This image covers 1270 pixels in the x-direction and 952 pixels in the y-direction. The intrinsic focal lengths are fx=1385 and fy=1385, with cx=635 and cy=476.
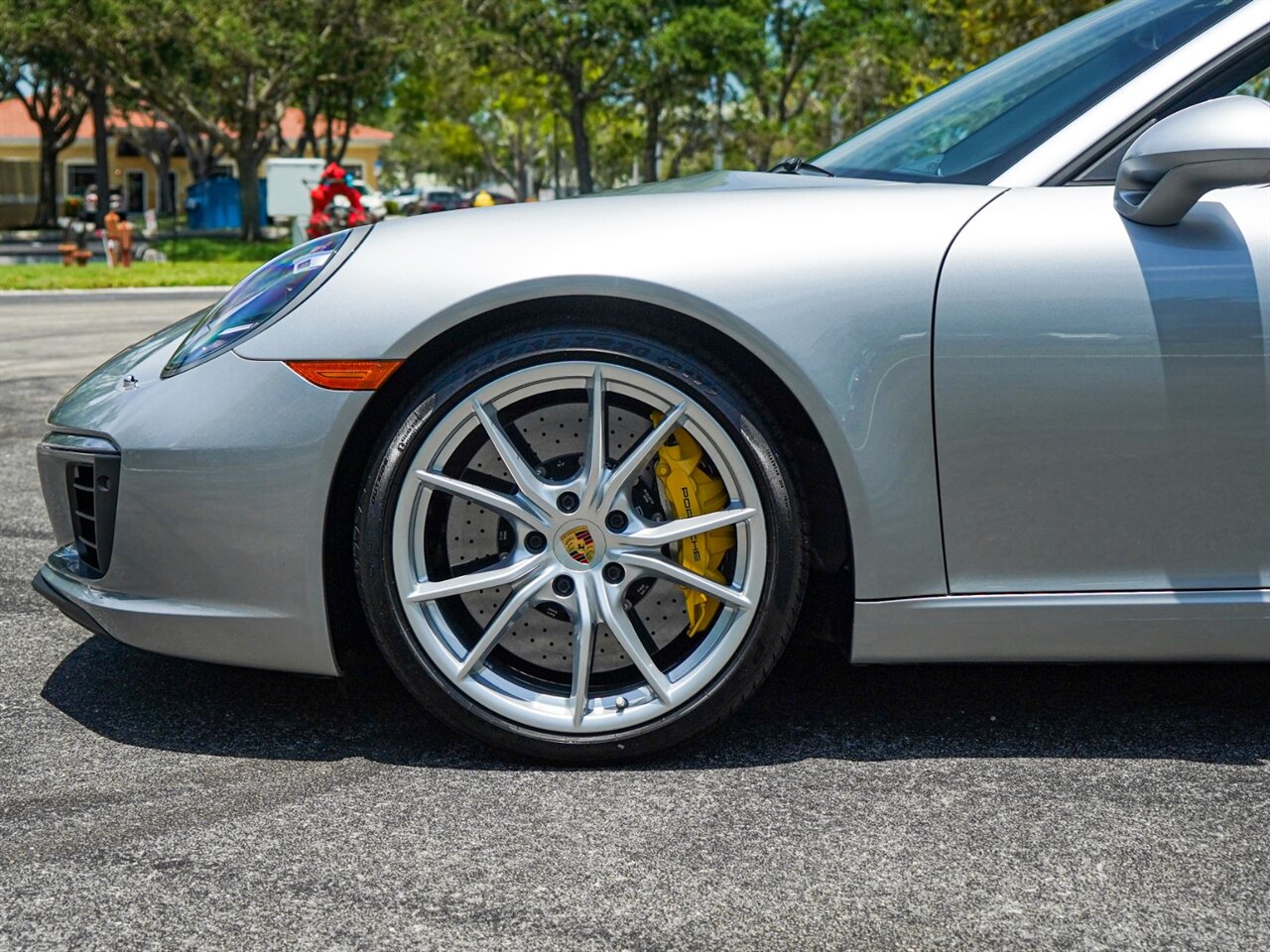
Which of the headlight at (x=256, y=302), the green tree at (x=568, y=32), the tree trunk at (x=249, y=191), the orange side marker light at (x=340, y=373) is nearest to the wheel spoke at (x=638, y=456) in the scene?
the orange side marker light at (x=340, y=373)

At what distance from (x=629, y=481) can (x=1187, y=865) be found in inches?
42.5

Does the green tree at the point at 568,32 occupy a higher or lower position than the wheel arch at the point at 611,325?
higher

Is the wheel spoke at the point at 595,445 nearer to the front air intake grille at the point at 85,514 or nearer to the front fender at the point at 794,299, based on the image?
the front fender at the point at 794,299

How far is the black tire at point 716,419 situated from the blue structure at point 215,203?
5101 centimetres

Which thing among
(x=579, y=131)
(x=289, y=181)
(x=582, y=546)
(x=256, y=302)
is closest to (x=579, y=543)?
(x=582, y=546)

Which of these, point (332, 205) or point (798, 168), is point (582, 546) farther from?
point (332, 205)

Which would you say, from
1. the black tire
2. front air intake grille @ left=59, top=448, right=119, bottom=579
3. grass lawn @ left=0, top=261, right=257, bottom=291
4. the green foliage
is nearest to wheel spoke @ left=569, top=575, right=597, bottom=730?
the black tire

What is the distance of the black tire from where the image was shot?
7.86 ft

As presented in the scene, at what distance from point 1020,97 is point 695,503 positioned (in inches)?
43.3

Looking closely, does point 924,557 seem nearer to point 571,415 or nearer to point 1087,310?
point 1087,310

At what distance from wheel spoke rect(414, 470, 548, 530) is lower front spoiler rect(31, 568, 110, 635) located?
0.68 m

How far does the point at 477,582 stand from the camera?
243 cm

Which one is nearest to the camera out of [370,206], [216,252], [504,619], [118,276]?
[504,619]

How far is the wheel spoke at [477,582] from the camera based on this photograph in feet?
7.95
